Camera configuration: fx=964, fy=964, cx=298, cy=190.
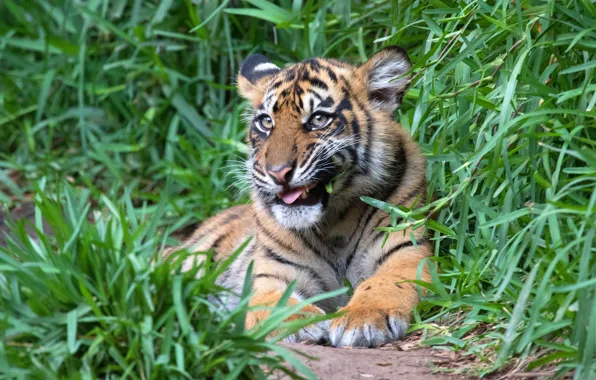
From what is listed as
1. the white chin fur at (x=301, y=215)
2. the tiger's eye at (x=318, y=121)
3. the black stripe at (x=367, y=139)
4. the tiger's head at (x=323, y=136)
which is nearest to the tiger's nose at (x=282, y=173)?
the tiger's head at (x=323, y=136)

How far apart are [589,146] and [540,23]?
66 cm

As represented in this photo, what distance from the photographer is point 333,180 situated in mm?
4355

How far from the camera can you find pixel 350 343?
379 centimetres

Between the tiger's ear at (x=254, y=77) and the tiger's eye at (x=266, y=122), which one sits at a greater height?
the tiger's ear at (x=254, y=77)

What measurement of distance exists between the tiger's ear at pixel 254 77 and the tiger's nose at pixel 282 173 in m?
0.70

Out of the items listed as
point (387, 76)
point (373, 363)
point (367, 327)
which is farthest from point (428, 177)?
point (373, 363)

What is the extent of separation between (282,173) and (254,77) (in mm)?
1012

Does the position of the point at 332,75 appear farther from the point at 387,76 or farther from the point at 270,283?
the point at 270,283

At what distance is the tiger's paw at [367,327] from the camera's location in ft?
12.5

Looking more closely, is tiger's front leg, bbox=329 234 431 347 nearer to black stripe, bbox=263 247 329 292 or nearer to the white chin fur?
black stripe, bbox=263 247 329 292

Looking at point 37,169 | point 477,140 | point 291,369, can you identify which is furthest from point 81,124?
point 291,369

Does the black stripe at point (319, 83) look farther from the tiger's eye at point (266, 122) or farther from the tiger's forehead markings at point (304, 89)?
the tiger's eye at point (266, 122)

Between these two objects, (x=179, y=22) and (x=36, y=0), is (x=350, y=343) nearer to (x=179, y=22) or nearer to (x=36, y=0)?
(x=179, y=22)

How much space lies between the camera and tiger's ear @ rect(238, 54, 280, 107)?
4895 millimetres
